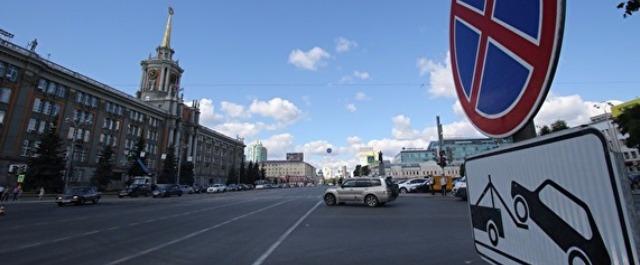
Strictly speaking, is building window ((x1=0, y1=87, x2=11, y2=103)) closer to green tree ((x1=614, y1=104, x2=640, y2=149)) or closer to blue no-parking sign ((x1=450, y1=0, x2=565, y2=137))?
blue no-parking sign ((x1=450, y1=0, x2=565, y2=137))

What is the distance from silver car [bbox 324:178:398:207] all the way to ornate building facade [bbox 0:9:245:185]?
30.5 metres

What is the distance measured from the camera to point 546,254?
1.13 m

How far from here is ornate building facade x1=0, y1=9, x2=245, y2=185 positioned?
42719mm

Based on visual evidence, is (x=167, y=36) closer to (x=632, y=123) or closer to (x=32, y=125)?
(x=32, y=125)

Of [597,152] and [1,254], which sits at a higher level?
[597,152]

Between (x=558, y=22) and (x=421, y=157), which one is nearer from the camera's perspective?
(x=558, y=22)

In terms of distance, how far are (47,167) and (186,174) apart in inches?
1549

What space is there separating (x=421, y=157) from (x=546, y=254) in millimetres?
125286

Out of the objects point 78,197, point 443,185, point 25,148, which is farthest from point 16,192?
point 443,185

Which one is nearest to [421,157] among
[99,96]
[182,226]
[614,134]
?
[614,134]

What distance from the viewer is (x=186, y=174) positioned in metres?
78.8

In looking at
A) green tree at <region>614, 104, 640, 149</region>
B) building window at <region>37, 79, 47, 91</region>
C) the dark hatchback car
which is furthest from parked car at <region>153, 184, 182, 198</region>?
green tree at <region>614, 104, 640, 149</region>

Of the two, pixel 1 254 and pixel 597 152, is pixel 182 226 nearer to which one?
pixel 1 254

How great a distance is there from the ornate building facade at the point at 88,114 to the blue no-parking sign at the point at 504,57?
40708 millimetres
